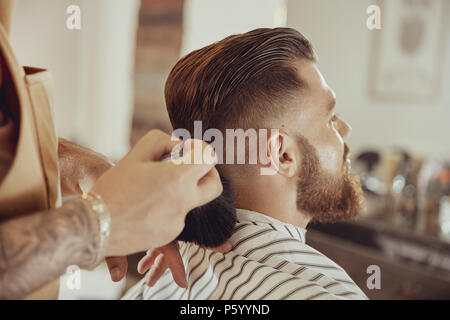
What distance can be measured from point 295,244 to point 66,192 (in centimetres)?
63

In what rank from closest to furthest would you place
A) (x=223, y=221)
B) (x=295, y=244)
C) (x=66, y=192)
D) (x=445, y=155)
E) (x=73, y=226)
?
(x=73, y=226) → (x=223, y=221) → (x=295, y=244) → (x=66, y=192) → (x=445, y=155)

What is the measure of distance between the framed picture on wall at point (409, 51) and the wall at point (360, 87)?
0.21 ft

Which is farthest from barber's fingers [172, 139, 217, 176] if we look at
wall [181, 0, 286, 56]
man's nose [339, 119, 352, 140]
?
wall [181, 0, 286, 56]

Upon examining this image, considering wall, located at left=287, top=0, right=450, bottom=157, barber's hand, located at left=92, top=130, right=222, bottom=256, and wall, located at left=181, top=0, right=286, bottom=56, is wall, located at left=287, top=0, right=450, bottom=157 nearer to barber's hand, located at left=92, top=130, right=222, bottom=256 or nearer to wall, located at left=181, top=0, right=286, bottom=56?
wall, located at left=181, top=0, right=286, bottom=56

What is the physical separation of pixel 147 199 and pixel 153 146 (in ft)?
0.38

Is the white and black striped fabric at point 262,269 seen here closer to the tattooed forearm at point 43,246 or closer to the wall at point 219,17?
the tattooed forearm at point 43,246

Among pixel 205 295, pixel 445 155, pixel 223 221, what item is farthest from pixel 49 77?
pixel 445 155

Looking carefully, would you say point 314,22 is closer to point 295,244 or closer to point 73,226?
point 295,244

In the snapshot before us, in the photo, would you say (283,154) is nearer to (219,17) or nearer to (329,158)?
(329,158)

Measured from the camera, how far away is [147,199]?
0.68 m

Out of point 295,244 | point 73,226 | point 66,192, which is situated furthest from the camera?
point 66,192

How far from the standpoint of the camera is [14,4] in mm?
773

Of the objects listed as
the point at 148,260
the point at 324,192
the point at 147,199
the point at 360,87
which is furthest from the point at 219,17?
the point at 147,199

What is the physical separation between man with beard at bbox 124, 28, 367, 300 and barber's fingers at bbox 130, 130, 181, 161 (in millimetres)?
327
